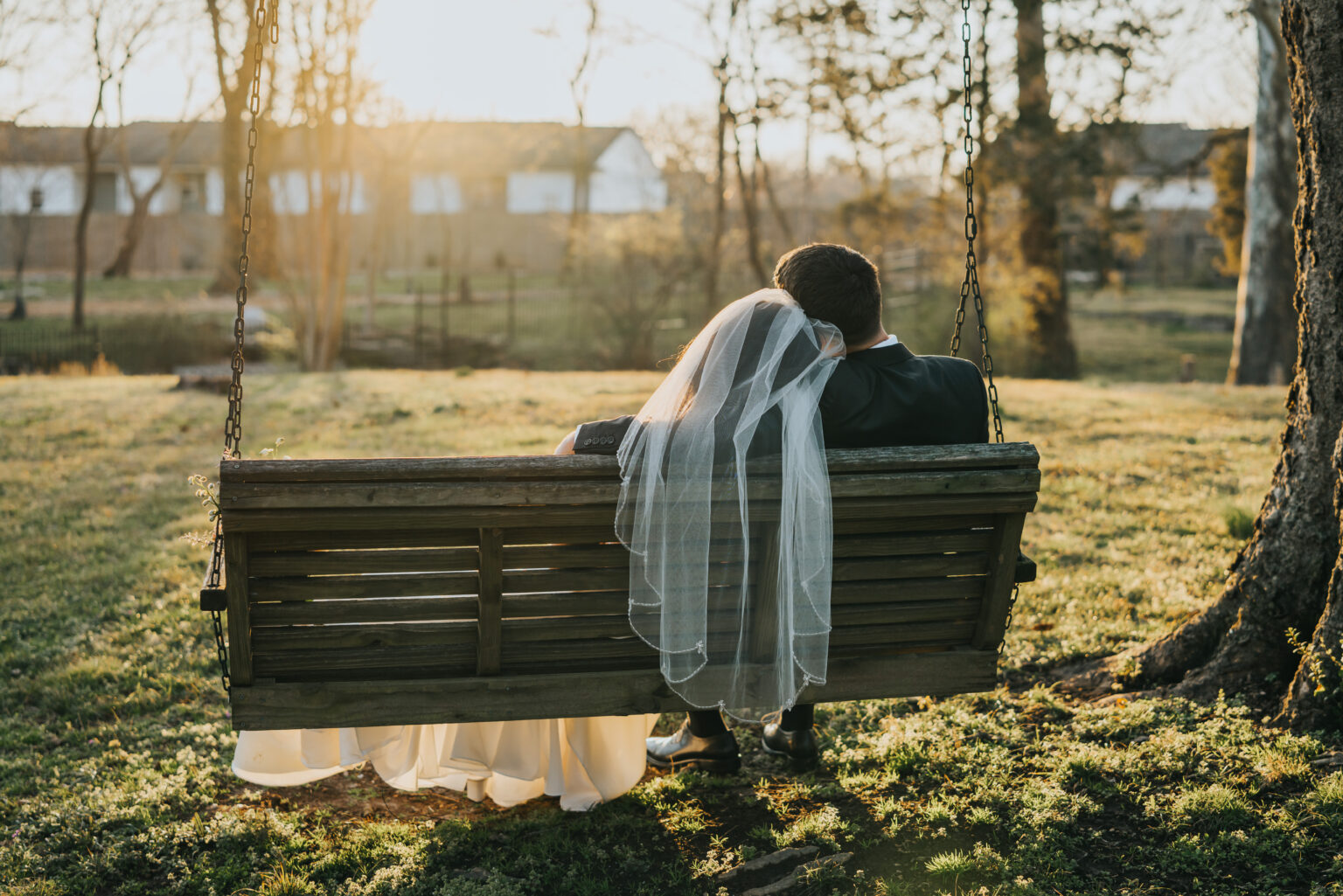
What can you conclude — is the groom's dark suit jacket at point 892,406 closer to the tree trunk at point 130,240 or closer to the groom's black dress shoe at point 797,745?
the groom's black dress shoe at point 797,745

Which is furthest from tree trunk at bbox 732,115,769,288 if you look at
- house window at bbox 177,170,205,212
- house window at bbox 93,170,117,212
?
house window at bbox 93,170,117,212

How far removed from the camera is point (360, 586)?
2688 mm

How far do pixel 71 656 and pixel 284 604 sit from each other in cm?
259

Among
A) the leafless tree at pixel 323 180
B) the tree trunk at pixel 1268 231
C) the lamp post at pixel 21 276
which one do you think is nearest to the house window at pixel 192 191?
the lamp post at pixel 21 276

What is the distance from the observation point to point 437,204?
40.0 m

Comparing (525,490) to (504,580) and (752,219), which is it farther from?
(752,219)

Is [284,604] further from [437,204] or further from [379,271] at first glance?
[437,204]

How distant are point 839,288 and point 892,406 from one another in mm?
363

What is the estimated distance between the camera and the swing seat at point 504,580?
2559 mm

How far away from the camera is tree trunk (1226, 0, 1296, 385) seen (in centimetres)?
1449

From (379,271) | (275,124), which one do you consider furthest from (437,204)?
(275,124)

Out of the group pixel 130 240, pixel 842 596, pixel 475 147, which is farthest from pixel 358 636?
pixel 475 147

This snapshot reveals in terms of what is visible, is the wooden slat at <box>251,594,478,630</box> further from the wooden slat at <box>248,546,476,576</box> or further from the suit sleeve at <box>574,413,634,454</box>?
the suit sleeve at <box>574,413,634,454</box>

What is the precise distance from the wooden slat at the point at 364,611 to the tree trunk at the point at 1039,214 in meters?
15.3
